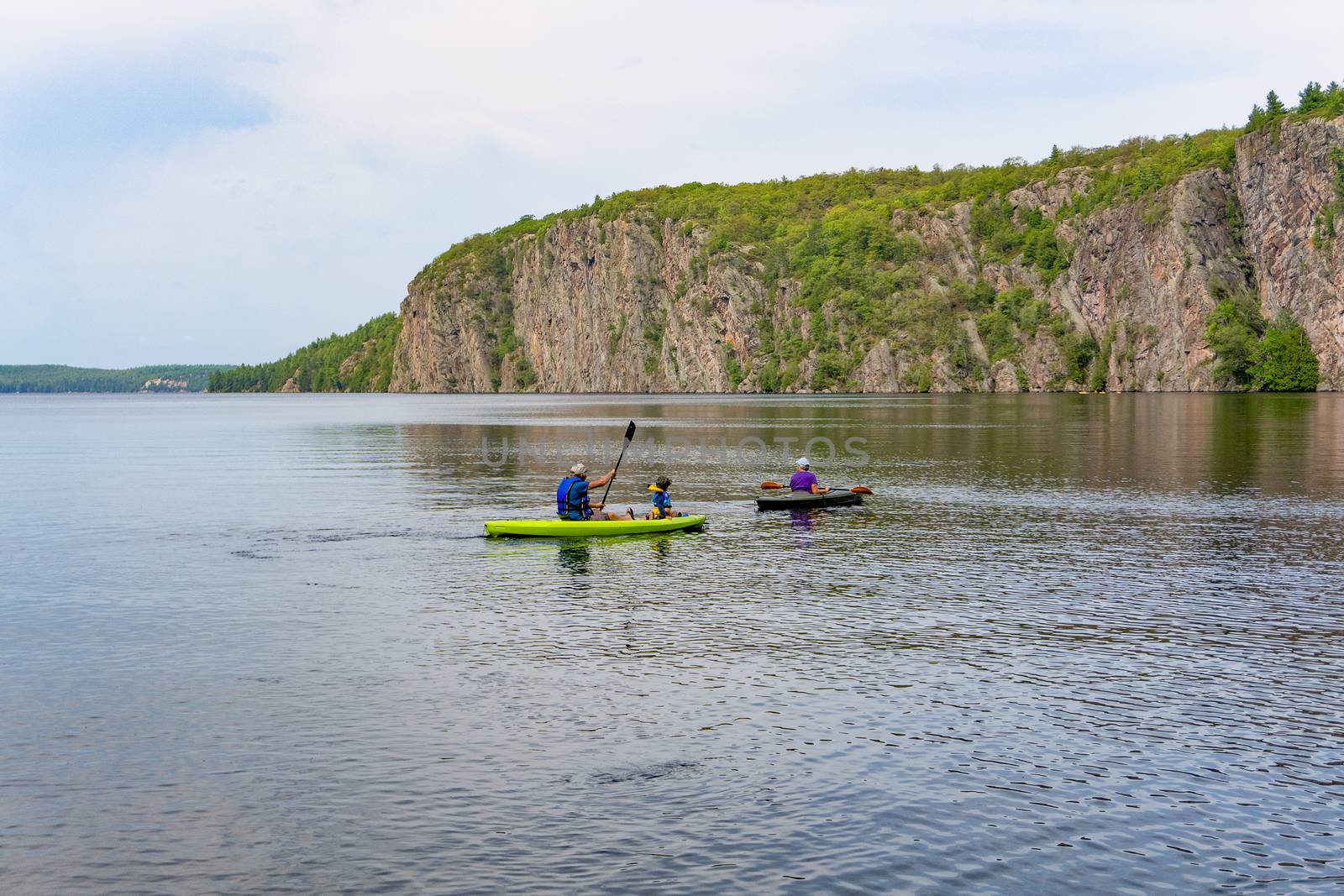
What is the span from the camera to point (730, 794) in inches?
565

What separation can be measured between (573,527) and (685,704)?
17736 millimetres

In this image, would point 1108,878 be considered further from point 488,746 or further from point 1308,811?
point 488,746

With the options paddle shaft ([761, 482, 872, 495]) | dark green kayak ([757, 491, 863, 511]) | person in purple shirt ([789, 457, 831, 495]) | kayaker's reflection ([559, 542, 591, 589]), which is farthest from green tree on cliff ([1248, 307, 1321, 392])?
kayaker's reflection ([559, 542, 591, 589])

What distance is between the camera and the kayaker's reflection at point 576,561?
1149 inches

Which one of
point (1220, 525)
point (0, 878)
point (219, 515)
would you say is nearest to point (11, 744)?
point (0, 878)

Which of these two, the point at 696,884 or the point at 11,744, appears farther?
the point at 11,744

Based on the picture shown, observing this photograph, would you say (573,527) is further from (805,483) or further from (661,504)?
(805,483)

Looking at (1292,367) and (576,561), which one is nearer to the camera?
(576,561)

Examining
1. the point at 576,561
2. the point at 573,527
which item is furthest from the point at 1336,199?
the point at 576,561

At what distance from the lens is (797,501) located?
140 feet

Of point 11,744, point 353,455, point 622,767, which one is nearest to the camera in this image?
point 622,767

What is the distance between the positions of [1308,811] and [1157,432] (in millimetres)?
75682

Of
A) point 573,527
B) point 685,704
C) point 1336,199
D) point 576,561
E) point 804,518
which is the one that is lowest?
point 685,704

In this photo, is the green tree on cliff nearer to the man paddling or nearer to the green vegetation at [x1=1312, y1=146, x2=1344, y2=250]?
the green vegetation at [x1=1312, y1=146, x2=1344, y2=250]
